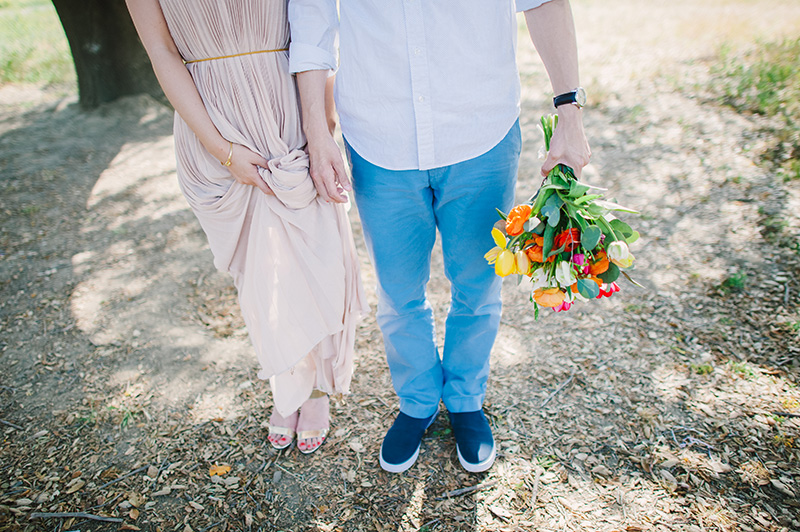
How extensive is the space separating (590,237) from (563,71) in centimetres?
61

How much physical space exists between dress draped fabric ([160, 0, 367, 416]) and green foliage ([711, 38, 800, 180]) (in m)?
3.87

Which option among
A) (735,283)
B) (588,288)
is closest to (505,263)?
(588,288)

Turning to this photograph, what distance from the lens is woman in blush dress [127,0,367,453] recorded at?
166 cm

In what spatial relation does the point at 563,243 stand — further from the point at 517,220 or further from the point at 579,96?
the point at 579,96

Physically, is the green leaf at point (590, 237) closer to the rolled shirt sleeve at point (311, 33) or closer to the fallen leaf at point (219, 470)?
the rolled shirt sleeve at point (311, 33)

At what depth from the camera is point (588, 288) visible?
1489mm

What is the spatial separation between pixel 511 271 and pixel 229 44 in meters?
1.28

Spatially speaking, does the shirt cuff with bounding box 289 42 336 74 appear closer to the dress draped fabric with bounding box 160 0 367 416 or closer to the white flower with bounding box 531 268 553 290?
the dress draped fabric with bounding box 160 0 367 416

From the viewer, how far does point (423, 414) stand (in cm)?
218

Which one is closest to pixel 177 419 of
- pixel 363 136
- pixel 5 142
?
pixel 363 136

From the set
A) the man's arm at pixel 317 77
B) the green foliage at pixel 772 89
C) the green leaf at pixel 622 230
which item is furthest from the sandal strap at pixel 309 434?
the green foliage at pixel 772 89

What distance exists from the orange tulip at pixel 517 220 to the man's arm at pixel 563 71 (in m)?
0.22

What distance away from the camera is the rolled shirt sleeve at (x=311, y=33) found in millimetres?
1578

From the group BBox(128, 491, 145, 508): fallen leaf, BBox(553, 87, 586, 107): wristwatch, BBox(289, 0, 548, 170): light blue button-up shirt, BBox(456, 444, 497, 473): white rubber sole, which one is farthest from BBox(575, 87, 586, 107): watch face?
BBox(128, 491, 145, 508): fallen leaf
